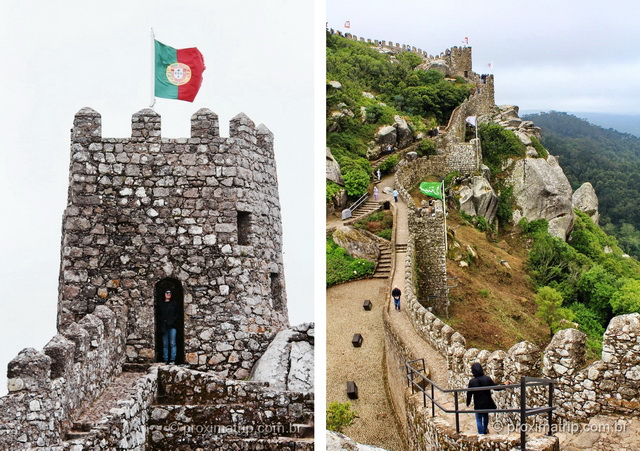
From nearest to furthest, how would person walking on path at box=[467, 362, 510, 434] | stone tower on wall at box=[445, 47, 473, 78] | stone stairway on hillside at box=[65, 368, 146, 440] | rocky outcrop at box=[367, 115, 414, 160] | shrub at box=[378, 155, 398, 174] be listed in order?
1. stone stairway on hillside at box=[65, 368, 146, 440]
2. person walking on path at box=[467, 362, 510, 434]
3. shrub at box=[378, 155, 398, 174]
4. rocky outcrop at box=[367, 115, 414, 160]
5. stone tower on wall at box=[445, 47, 473, 78]

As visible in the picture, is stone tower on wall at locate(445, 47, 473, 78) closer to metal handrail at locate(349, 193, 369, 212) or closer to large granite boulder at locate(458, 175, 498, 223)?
large granite boulder at locate(458, 175, 498, 223)

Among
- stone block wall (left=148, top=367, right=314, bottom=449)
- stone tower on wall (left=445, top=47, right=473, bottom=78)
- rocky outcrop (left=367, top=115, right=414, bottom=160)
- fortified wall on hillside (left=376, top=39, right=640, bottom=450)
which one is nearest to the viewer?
stone block wall (left=148, top=367, right=314, bottom=449)

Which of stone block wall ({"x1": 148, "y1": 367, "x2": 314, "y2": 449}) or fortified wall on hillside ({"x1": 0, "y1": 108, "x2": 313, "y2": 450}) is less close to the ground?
fortified wall on hillside ({"x1": 0, "y1": 108, "x2": 313, "y2": 450})

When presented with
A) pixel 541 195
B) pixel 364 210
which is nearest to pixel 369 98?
pixel 541 195

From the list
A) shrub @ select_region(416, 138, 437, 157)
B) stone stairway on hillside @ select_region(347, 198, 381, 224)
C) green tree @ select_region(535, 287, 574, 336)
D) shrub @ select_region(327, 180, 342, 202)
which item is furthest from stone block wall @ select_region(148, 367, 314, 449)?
shrub @ select_region(416, 138, 437, 157)

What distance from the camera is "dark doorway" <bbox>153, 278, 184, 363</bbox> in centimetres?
938

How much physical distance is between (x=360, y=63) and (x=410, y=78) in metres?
4.70

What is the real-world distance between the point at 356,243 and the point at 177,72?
69.0ft

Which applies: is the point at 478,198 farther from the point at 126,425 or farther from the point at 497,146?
the point at 126,425

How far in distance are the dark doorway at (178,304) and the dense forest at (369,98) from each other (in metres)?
28.2

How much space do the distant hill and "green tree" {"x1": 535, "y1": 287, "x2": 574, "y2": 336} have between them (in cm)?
5943

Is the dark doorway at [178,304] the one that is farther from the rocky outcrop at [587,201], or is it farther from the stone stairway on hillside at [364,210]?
the rocky outcrop at [587,201]

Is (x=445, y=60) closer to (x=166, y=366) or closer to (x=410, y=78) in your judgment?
(x=410, y=78)

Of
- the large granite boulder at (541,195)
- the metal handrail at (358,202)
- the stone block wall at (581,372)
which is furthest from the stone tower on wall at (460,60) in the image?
the stone block wall at (581,372)
